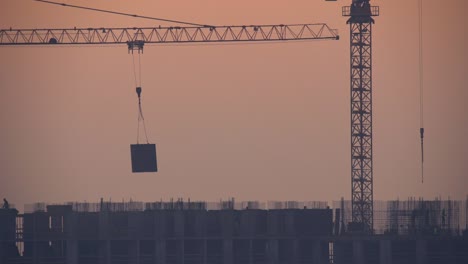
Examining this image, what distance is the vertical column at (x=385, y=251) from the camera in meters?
120

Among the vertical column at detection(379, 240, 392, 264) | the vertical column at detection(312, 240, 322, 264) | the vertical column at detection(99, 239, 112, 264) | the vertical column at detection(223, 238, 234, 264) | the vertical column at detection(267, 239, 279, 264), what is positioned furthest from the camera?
the vertical column at detection(312, 240, 322, 264)

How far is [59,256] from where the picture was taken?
121125 mm

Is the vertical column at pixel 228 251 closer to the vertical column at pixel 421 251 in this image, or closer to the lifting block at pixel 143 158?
the lifting block at pixel 143 158

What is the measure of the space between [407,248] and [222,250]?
14.5 meters

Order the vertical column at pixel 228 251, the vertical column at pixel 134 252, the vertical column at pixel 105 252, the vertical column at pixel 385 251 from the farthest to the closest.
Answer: the vertical column at pixel 134 252 → the vertical column at pixel 105 252 → the vertical column at pixel 385 251 → the vertical column at pixel 228 251

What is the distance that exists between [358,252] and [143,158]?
18071 millimetres

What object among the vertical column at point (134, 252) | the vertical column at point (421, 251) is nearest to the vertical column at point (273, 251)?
the vertical column at point (134, 252)

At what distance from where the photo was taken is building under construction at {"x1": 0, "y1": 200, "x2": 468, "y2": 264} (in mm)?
120188

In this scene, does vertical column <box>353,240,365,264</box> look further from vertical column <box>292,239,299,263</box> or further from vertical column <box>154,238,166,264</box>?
vertical column <box>154,238,166,264</box>

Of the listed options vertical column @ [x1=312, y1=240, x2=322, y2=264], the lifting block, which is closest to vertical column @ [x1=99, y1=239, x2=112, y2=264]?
the lifting block

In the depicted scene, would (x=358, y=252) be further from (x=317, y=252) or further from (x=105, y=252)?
(x=105, y=252)

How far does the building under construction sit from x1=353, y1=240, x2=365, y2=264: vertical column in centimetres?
8

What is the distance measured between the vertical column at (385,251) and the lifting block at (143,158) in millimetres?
18415

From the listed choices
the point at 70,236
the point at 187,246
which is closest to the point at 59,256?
the point at 70,236
